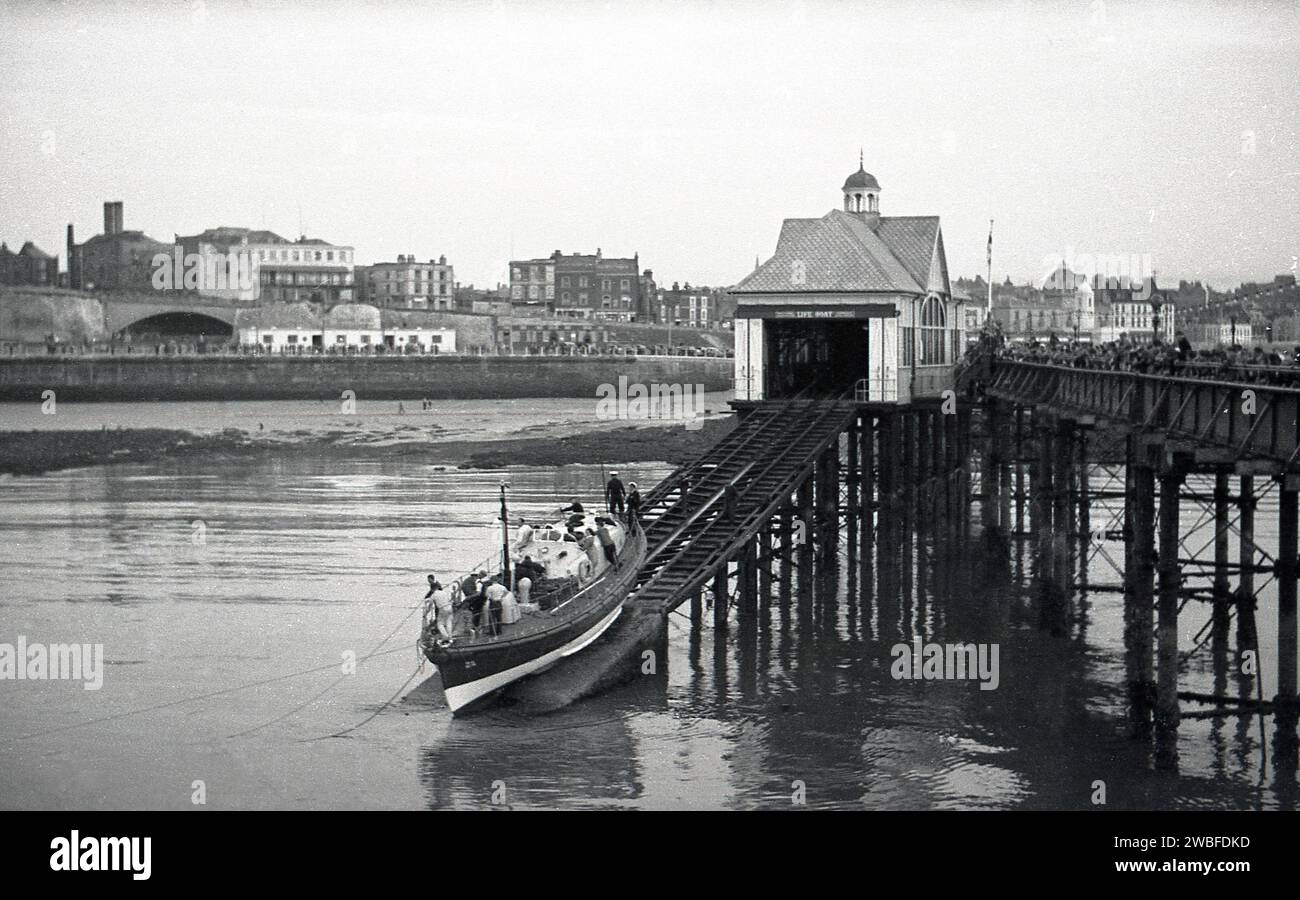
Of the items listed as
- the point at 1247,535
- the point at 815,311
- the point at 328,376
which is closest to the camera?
the point at 1247,535

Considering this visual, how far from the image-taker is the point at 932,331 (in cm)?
6034

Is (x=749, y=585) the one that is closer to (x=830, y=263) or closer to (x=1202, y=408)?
(x=830, y=263)

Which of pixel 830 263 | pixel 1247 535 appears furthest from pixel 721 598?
pixel 830 263

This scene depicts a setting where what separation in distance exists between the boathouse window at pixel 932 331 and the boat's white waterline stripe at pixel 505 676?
1025 inches

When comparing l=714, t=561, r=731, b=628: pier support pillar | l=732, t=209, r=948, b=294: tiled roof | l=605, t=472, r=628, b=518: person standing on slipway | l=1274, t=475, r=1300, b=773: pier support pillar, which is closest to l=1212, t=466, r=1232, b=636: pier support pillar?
l=1274, t=475, r=1300, b=773: pier support pillar

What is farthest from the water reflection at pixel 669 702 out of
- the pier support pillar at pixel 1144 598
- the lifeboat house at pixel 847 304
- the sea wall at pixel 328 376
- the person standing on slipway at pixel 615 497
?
the sea wall at pixel 328 376

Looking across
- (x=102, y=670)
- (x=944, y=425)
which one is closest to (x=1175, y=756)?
(x=102, y=670)

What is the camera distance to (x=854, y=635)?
41969mm

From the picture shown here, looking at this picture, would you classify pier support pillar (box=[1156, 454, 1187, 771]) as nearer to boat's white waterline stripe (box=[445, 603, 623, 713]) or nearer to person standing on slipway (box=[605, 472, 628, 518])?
boat's white waterline stripe (box=[445, 603, 623, 713])

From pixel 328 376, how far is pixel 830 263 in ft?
404

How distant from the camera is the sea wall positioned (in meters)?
156

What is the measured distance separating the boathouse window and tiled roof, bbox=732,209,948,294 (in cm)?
157

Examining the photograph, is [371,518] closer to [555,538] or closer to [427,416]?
[555,538]
